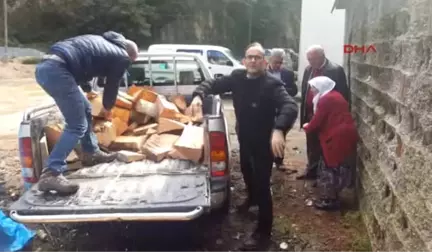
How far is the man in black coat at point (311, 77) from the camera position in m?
5.68

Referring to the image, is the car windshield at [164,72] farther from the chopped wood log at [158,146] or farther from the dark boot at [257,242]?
the dark boot at [257,242]

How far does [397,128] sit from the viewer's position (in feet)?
11.4

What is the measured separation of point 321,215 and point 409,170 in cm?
217

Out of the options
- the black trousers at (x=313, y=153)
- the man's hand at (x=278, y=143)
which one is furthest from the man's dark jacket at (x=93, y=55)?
the black trousers at (x=313, y=153)

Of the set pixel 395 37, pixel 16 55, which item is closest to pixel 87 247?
pixel 395 37

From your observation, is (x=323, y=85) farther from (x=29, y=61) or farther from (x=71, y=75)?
(x=29, y=61)

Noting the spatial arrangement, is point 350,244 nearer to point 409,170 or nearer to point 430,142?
point 409,170

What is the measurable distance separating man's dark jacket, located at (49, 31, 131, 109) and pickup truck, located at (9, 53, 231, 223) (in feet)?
2.11

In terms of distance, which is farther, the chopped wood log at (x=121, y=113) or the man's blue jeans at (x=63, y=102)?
the chopped wood log at (x=121, y=113)

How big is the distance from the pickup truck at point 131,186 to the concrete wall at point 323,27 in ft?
27.7

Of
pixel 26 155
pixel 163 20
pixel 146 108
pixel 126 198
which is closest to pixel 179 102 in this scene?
pixel 146 108

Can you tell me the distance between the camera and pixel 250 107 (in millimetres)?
4234

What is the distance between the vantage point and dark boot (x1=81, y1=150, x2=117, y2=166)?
181 inches

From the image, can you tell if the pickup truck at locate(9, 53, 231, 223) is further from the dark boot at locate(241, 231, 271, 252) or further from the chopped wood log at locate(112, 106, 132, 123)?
the chopped wood log at locate(112, 106, 132, 123)
